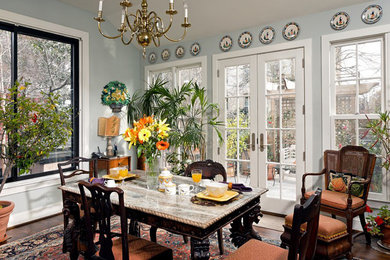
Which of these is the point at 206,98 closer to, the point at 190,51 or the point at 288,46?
the point at 190,51

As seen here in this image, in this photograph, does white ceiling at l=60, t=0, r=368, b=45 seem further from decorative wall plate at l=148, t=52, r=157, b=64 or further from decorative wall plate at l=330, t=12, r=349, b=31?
decorative wall plate at l=148, t=52, r=157, b=64

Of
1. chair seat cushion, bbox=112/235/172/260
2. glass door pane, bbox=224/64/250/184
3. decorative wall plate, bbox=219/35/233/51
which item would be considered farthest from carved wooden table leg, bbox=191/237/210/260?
decorative wall plate, bbox=219/35/233/51

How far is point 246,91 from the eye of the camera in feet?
13.1

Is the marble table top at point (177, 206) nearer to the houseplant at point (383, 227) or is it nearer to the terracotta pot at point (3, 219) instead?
the terracotta pot at point (3, 219)

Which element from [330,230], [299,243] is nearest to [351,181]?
[330,230]

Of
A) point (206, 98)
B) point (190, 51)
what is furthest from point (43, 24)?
point (206, 98)

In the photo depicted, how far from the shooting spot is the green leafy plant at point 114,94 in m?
4.41

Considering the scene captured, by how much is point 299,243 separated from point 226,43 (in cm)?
317

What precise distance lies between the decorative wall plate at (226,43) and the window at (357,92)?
1379mm

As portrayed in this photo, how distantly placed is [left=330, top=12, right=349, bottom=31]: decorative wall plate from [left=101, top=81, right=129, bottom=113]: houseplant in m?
3.18

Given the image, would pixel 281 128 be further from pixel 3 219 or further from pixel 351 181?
pixel 3 219

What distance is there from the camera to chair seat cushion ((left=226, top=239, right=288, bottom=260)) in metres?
1.67

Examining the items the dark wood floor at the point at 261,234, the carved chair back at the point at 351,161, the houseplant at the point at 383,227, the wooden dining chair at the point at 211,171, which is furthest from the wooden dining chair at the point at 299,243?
the carved chair back at the point at 351,161

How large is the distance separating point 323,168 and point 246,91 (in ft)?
4.75
